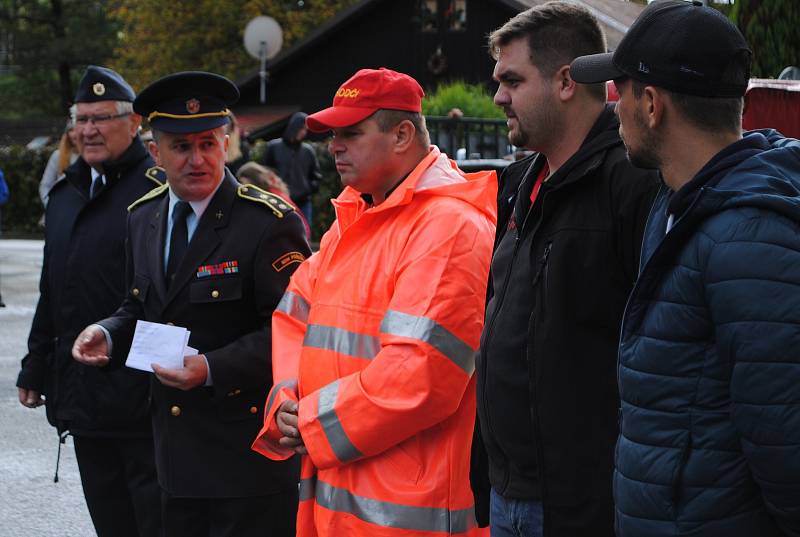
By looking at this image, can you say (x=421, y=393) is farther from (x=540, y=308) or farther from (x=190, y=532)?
(x=190, y=532)

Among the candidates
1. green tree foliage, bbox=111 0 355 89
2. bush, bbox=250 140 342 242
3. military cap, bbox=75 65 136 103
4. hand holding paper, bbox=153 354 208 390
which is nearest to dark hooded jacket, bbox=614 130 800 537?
hand holding paper, bbox=153 354 208 390

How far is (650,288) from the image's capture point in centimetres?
231

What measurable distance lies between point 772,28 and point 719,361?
4352 millimetres

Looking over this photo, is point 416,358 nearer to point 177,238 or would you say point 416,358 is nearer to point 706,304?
point 706,304

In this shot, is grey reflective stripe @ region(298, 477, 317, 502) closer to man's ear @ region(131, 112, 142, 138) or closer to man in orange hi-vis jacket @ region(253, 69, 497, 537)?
man in orange hi-vis jacket @ region(253, 69, 497, 537)

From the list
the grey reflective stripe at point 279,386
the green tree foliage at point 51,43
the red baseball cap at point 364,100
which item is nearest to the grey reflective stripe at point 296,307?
the grey reflective stripe at point 279,386

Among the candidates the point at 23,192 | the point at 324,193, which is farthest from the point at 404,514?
the point at 23,192

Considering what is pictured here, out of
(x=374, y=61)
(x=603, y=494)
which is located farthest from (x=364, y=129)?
(x=374, y=61)

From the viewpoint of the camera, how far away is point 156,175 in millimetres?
4914

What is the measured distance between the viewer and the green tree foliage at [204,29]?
3512cm

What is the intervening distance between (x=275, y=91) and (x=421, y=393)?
1218 inches

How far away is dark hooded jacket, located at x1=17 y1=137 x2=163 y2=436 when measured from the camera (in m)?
4.50

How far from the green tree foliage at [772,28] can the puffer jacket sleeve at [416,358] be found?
340 centimetres

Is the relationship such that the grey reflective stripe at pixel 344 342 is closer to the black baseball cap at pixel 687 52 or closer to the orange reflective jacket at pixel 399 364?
the orange reflective jacket at pixel 399 364
